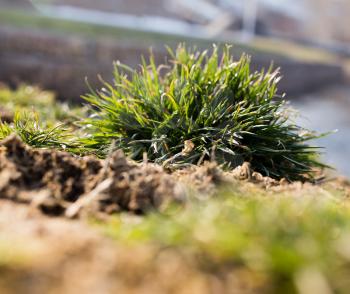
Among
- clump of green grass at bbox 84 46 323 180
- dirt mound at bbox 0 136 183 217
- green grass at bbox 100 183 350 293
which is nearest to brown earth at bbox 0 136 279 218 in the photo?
dirt mound at bbox 0 136 183 217

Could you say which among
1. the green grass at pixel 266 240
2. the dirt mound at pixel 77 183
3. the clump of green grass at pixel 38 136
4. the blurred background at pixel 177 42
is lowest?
the blurred background at pixel 177 42

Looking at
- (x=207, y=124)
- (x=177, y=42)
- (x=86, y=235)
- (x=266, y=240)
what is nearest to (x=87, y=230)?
(x=86, y=235)

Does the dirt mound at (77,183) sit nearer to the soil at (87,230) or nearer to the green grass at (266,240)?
the soil at (87,230)

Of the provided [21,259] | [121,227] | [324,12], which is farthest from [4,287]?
[324,12]

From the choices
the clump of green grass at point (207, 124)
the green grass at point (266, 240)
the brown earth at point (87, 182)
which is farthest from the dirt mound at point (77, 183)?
the clump of green grass at point (207, 124)

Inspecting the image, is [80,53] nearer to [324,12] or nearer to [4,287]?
[4,287]

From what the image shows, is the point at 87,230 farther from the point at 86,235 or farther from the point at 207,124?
the point at 207,124

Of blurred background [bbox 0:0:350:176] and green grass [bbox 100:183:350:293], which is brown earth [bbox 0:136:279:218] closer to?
green grass [bbox 100:183:350:293]
